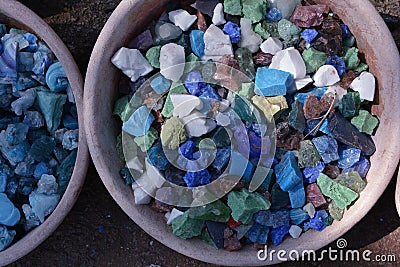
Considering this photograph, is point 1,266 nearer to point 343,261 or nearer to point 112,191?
point 112,191

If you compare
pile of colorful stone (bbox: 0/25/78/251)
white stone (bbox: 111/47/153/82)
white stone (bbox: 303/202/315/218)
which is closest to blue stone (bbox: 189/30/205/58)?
white stone (bbox: 111/47/153/82)

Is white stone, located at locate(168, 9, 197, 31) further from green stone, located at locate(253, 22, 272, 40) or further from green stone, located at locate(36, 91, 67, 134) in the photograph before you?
green stone, located at locate(36, 91, 67, 134)

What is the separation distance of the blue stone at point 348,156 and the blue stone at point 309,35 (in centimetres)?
25

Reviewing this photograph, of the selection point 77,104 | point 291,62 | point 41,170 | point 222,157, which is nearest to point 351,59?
point 291,62

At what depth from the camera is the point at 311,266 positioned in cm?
142

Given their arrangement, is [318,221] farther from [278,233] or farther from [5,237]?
[5,237]

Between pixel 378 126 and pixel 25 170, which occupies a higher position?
pixel 378 126

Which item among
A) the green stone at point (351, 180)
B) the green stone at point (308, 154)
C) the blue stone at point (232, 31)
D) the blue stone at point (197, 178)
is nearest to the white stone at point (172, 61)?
the blue stone at point (232, 31)

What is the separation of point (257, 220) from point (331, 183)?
7.1 inches

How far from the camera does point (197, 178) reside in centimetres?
119

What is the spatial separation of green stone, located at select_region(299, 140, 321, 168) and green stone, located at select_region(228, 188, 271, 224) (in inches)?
4.7

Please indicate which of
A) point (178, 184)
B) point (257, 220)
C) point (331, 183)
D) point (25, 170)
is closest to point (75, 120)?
point (25, 170)

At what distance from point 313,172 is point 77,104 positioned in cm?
54

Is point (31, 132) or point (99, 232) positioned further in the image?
point (99, 232)
